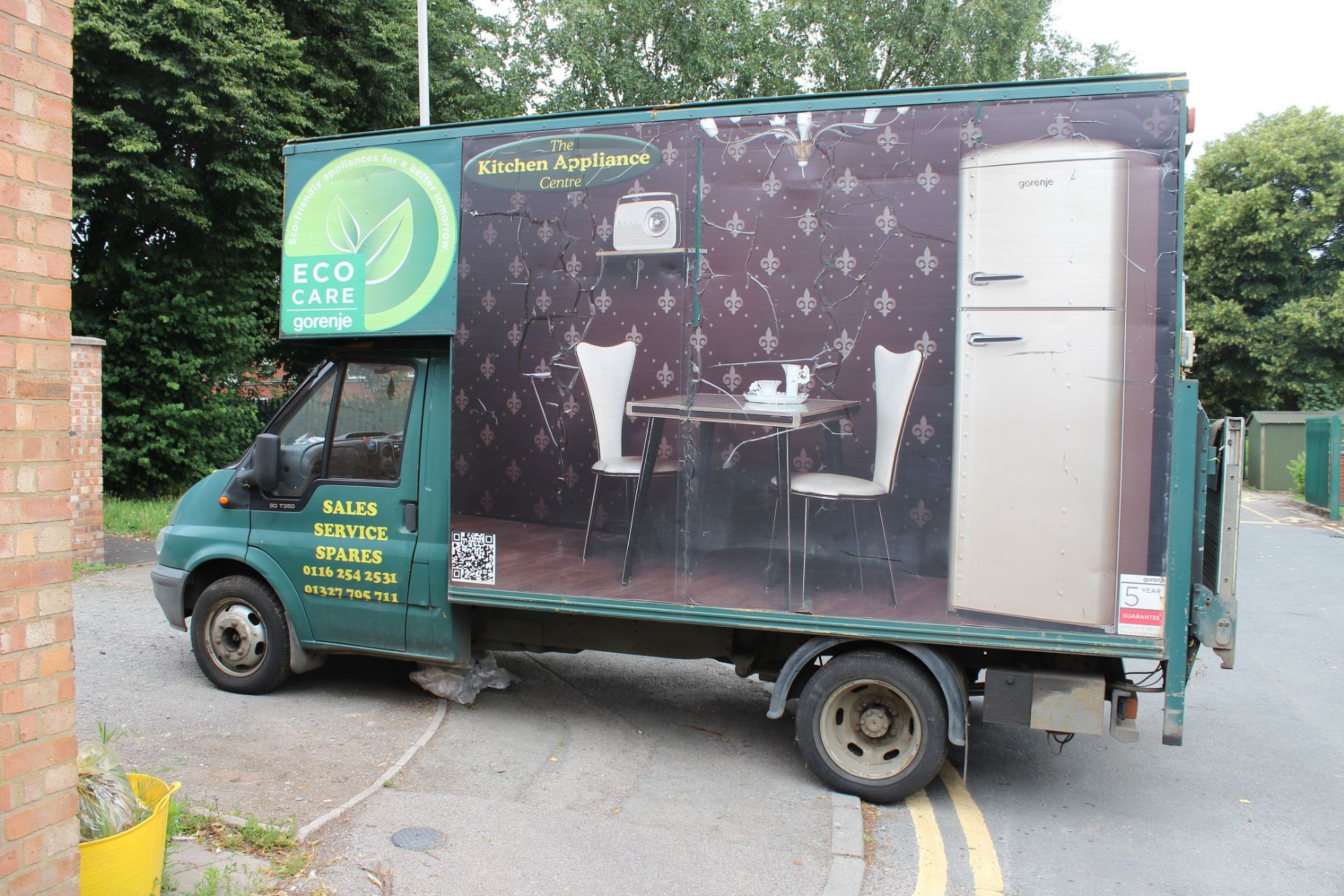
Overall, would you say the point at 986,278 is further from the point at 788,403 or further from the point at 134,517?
the point at 134,517

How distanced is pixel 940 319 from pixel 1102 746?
316 centimetres


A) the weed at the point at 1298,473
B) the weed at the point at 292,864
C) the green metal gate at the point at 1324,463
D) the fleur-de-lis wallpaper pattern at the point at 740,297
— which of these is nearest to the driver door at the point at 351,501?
the fleur-de-lis wallpaper pattern at the point at 740,297

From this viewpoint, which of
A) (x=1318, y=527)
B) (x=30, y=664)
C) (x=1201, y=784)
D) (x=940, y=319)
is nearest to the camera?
(x=30, y=664)

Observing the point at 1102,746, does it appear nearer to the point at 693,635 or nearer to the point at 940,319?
the point at 693,635

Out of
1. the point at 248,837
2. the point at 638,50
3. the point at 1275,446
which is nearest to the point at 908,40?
the point at 638,50

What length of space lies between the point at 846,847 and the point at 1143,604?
173cm

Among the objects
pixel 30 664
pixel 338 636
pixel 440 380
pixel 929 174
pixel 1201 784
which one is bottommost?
pixel 1201 784

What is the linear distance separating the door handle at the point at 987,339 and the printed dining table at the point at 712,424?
0.59 meters

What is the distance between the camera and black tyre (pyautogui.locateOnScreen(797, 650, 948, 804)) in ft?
15.1

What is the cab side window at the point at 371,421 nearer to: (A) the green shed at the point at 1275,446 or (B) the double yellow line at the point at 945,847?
(B) the double yellow line at the point at 945,847

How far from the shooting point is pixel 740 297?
4723mm

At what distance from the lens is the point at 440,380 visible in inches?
220

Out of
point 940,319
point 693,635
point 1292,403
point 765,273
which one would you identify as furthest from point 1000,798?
point 1292,403

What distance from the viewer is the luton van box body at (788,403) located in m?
4.23
